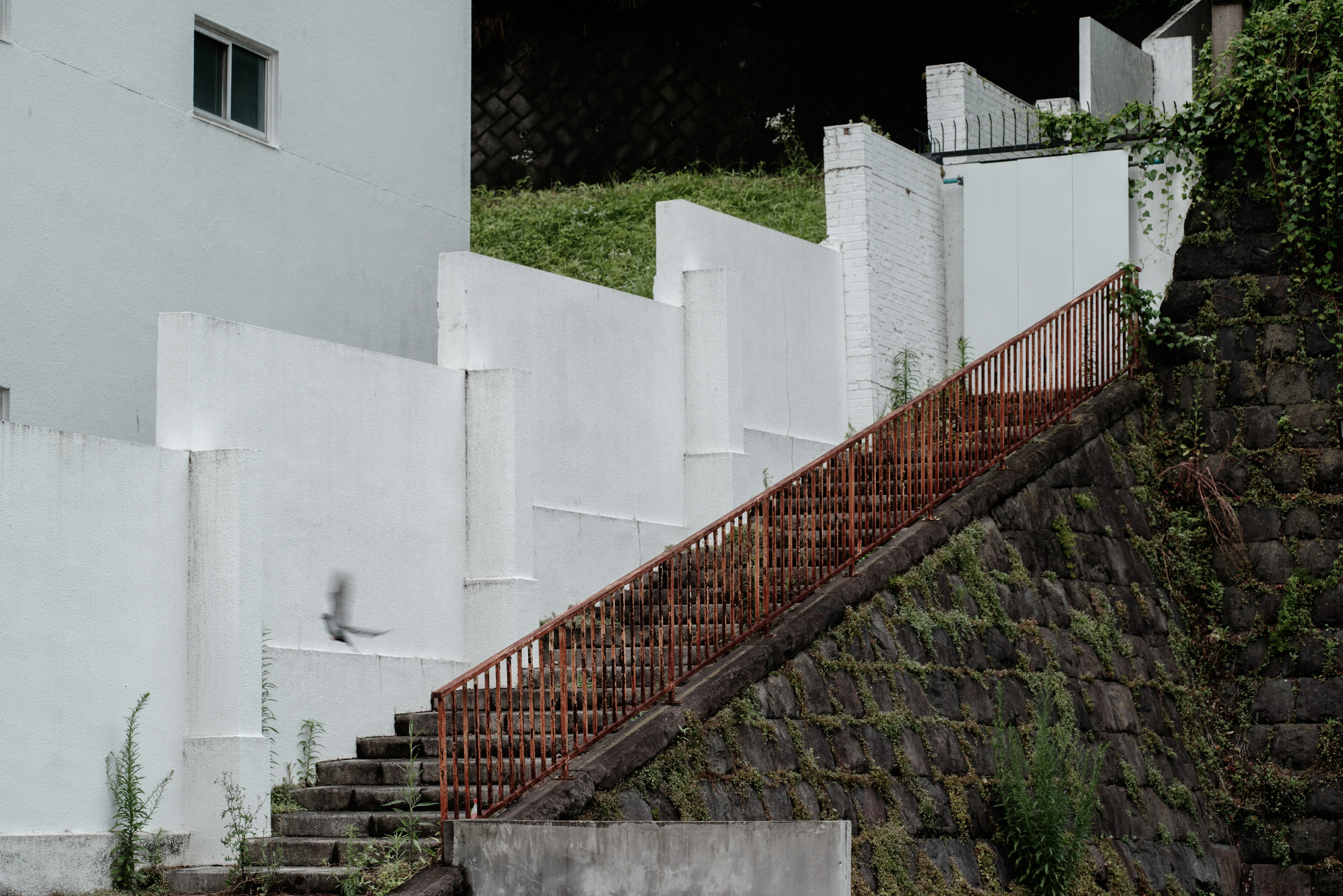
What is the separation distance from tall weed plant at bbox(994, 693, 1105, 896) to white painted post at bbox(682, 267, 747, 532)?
344cm

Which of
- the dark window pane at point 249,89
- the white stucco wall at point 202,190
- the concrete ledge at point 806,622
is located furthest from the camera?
the dark window pane at point 249,89

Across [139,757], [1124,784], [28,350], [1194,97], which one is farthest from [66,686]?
[1194,97]

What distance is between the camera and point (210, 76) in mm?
13281

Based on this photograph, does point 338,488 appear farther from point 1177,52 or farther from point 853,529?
point 1177,52

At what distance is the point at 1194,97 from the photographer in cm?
1580

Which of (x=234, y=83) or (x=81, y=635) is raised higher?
(x=234, y=83)

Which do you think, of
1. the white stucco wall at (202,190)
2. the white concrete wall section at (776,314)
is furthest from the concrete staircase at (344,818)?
the white concrete wall section at (776,314)

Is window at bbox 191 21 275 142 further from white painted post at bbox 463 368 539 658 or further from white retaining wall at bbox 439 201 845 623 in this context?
white painted post at bbox 463 368 539 658

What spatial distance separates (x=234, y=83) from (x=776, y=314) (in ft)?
16.0

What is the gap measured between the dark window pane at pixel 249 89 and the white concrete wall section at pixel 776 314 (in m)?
3.28

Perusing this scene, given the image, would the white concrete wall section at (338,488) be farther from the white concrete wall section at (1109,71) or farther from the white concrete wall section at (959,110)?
the white concrete wall section at (1109,71)

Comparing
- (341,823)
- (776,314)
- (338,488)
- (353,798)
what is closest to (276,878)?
(341,823)

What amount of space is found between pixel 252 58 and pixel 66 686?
6.49 metres

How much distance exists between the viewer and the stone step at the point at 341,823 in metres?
9.46
